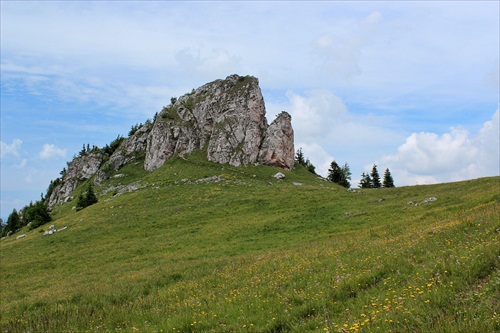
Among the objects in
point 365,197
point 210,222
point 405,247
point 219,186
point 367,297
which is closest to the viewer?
point 367,297

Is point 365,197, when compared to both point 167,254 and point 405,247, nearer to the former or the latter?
point 167,254

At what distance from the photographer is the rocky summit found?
10250cm

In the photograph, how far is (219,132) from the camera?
105000 millimetres

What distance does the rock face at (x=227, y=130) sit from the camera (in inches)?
4026

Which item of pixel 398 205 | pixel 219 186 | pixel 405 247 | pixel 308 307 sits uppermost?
pixel 219 186

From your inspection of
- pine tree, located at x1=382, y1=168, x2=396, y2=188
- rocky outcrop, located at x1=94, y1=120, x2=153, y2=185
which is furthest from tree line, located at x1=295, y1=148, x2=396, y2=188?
rocky outcrop, located at x1=94, y1=120, x2=153, y2=185

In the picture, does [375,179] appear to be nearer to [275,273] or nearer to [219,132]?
[219,132]

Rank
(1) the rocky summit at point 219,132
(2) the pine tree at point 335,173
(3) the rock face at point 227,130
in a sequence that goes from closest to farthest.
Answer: (3) the rock face at point 227,130
(1) the rocky summit at point 219,132
(2) the pine tree at point 335,173

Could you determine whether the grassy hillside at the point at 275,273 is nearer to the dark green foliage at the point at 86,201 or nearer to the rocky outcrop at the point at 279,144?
the dark green foliage at the point at 86,201

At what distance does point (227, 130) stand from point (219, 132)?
2.63m

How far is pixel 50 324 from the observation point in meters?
16.4

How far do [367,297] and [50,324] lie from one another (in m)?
14.7

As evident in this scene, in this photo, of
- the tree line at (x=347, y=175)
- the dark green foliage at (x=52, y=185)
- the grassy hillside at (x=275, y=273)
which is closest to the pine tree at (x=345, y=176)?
the tree line at (x=347, y=175)

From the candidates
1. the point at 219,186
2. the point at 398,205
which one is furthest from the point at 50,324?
the point at 219,186
